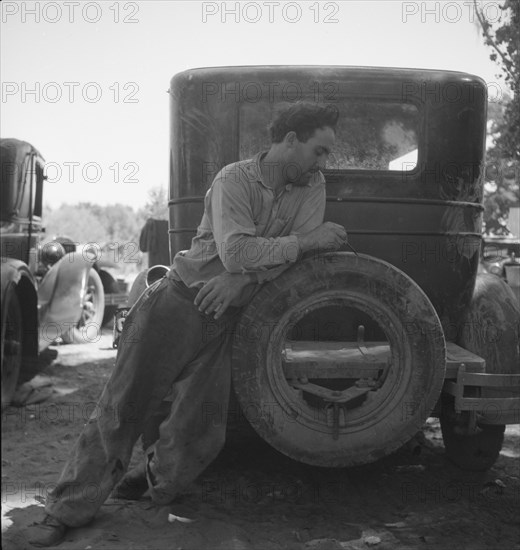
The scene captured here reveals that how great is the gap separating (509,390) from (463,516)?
2.16ft

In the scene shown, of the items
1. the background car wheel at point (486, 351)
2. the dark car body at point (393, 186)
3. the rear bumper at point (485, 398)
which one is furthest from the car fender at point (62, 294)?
the rear bumper at point (485, 398)

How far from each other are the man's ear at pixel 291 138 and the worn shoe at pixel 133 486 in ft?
5.62

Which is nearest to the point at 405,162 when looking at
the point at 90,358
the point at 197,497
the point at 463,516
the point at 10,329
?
the point at 463,516

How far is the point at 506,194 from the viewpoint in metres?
23.7

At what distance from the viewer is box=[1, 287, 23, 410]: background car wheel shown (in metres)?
5.27

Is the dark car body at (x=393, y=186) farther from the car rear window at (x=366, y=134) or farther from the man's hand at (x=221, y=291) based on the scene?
the man's hand at (x=221, y=291)

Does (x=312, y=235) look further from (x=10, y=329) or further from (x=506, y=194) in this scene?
(x=506, y=194)

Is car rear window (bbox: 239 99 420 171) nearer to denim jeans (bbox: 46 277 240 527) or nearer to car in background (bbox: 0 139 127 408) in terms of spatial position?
denim jeans (bbox: 46 277 240 527)

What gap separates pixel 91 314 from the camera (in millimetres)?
8648

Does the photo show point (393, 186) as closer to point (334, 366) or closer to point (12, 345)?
point (334, 366)

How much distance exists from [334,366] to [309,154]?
95cm

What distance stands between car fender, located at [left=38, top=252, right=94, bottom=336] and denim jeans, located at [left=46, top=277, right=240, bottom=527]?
387cm

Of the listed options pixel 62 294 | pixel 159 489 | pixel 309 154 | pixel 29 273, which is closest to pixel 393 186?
pixel 309 154

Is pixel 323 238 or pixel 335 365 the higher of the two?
pixel 323 238
